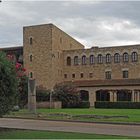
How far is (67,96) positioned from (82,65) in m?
24.4

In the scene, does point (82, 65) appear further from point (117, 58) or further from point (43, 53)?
point (43, 53)

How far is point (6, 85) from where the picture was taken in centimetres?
1781

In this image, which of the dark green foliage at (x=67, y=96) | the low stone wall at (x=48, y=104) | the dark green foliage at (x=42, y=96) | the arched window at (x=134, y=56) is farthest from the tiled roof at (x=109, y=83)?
the low stone wall at (x=48, y=104)

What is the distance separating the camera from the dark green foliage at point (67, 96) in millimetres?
62719

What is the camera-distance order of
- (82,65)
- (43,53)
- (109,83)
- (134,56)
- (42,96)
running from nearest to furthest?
(42,96)
(109,83)
(134,56)
(43,53)
(82,65)

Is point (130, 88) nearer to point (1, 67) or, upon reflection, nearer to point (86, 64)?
point (86, 64)

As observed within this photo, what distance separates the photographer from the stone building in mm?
78869

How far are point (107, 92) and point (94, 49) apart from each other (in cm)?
1126

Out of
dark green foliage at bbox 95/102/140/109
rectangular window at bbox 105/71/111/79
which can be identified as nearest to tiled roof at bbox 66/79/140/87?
rectangular window at bbox 105/71/111/79

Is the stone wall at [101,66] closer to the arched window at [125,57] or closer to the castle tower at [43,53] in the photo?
the arched window at [125,57]

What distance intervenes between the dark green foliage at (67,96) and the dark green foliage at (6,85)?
44.5 m

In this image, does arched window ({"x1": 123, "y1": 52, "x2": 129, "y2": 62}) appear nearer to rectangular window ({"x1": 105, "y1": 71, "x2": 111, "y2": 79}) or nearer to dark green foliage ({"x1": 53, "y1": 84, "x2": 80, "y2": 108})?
rectangular window ({"x1": 105, "y1": 71, "x2": 111, "y2": 79})

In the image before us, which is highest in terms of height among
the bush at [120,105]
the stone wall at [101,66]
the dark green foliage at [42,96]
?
the stone wall at [101,66]

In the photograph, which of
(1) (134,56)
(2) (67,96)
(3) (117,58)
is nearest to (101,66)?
(3) (117,58)
